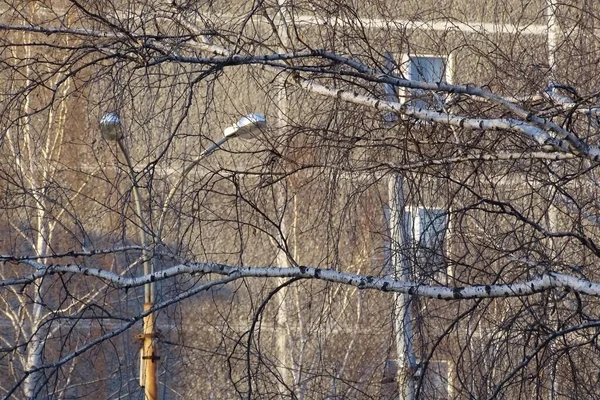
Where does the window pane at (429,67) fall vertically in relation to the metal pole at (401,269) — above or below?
above

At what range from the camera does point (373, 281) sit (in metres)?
4.38

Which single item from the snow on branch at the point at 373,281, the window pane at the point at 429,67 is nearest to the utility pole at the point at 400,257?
the window pane at the point at 429,67

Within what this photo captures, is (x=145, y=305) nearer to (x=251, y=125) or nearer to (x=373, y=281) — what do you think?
(x=251, y=125)

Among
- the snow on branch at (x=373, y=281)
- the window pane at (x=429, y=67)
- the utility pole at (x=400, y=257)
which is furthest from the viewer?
the window pane at (x=429, y=67)

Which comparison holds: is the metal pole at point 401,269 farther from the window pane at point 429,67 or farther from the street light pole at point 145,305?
the street light pole at point 145,305

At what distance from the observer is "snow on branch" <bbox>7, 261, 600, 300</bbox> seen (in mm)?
3930

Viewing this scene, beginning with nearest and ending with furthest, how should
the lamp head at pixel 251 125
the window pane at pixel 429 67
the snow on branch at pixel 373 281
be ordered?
1. the snow on branch at pixel 373 281
2. the window pane at pixel 429 67
3. the lamp head at pixel 251 125

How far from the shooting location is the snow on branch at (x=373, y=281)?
3.93 m

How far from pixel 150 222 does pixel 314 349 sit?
10.1 metres

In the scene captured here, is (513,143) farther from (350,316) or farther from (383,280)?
(350,316)

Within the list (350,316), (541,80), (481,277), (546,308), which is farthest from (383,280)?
(350,316)

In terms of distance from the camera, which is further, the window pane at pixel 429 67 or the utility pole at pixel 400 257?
the window pane at pixel 429 67

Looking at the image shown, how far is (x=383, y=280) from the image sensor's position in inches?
172

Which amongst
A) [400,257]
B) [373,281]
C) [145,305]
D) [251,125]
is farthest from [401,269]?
[145,305]
